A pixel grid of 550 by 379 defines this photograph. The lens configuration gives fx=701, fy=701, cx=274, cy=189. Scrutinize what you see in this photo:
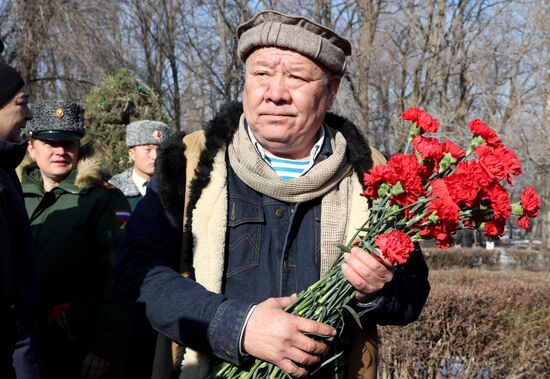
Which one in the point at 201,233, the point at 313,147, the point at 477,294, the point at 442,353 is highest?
the point at 313,147

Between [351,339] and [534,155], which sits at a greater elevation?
[534,155]

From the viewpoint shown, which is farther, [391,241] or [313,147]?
[313,147]

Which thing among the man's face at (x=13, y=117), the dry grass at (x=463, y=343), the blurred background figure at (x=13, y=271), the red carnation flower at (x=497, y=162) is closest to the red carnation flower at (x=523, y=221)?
the red carnation flower at (x=497, y=162)

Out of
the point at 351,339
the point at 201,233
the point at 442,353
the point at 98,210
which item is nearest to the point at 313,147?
the point at 201,233

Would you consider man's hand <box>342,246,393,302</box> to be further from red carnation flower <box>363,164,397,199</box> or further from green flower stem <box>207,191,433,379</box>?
red carnation flower <box>363,164,397,199</box>

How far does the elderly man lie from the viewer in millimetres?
2154

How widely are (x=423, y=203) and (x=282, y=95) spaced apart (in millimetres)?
578

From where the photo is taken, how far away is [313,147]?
2396 millimetres

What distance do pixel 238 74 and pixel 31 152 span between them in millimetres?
7195

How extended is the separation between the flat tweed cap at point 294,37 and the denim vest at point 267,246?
1.50 feet

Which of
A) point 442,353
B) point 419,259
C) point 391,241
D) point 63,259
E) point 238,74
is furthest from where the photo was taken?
point 238,74

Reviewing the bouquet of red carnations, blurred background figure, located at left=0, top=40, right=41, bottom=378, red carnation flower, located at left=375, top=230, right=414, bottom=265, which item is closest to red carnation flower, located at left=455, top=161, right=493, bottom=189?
the bouquet of red carnations

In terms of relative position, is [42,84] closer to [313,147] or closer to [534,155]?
[534,155]

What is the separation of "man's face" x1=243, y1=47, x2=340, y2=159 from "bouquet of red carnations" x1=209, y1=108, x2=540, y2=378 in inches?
13.1
